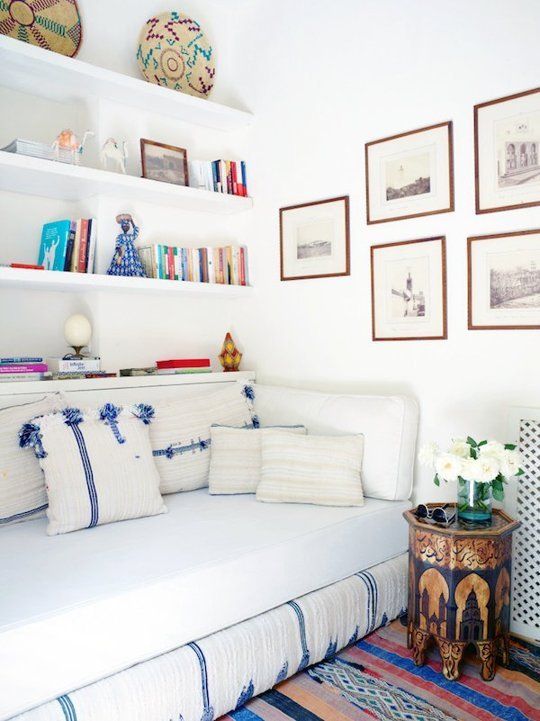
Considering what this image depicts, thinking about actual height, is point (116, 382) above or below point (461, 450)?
above

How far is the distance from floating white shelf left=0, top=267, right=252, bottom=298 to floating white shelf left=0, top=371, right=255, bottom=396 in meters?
0.42

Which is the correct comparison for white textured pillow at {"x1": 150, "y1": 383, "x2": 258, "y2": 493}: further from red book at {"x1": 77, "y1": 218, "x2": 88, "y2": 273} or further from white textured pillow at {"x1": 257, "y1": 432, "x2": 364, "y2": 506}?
red book at {"x1": 77, "y1": 218, "x2": 88, "y2": 273}

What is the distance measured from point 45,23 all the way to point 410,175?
166 cm

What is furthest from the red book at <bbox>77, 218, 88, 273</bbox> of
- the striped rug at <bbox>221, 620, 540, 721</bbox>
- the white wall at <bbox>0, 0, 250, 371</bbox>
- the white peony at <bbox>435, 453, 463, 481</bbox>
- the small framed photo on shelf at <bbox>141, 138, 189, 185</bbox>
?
the striped rug at <bbox>221, 620, 540, 721</bbox>

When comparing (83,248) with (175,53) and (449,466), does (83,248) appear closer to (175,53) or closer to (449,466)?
(175,53)

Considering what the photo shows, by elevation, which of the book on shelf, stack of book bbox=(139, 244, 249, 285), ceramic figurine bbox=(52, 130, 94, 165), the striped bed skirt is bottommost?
the striped bed skirt

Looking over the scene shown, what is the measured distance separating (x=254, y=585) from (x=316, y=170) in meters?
1.99

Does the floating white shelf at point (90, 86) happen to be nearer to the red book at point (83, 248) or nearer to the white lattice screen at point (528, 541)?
the red book at point (83, 248)

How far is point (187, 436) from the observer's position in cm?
260

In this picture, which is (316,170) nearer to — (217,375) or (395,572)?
(217,375)

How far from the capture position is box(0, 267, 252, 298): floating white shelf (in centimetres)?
255

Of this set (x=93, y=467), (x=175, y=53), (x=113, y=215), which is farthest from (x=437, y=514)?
(x=175, y=53)

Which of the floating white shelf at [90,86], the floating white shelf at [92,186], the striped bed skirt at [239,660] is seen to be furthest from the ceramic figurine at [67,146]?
the striped bed skirt at [239,660]

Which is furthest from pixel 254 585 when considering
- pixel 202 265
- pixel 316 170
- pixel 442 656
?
pixel 316 170
